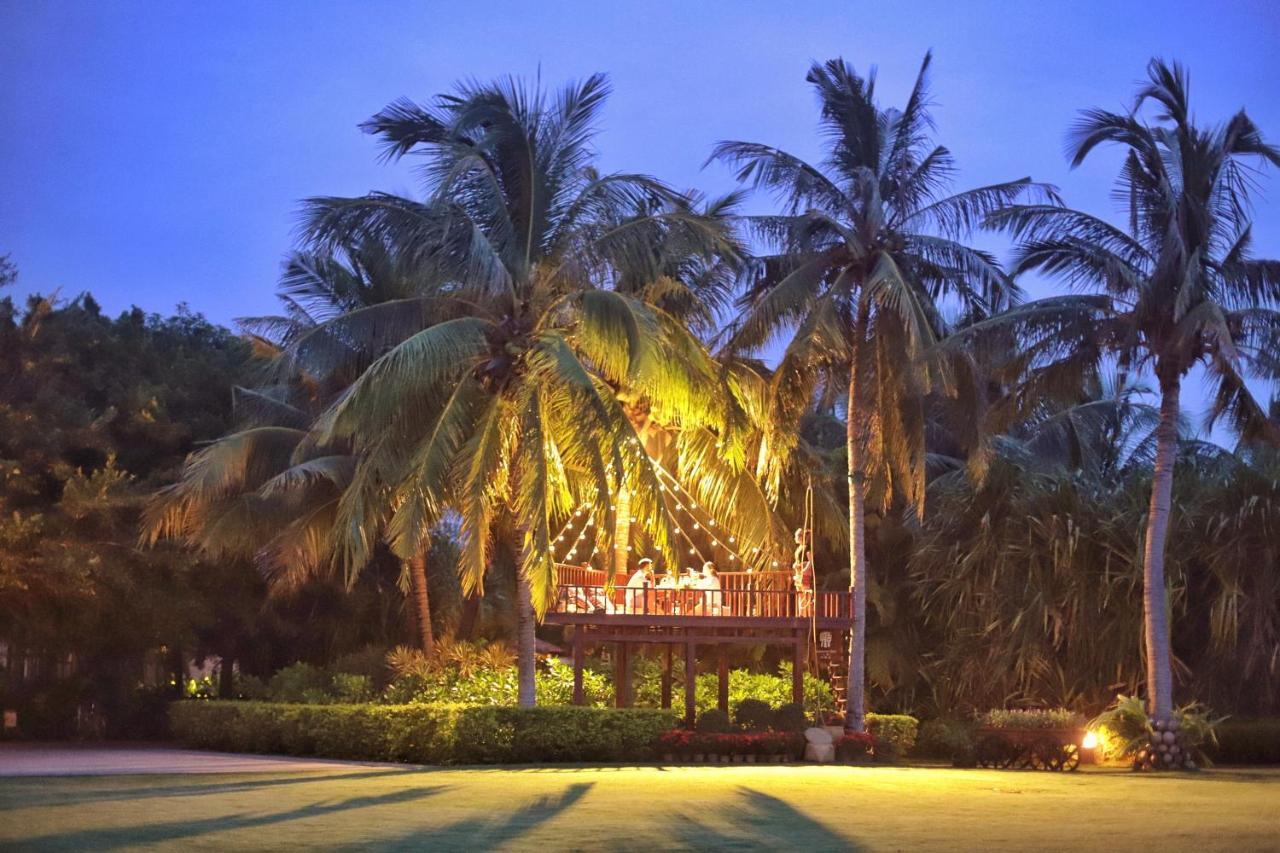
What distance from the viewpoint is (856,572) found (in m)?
24.9

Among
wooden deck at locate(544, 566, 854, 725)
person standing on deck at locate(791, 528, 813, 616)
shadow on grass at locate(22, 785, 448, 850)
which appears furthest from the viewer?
person standing on deck at locate(791, 528, 813, 616)

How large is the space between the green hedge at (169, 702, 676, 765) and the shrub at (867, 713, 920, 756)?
4304 mm

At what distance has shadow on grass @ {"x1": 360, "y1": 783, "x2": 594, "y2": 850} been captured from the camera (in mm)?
11214

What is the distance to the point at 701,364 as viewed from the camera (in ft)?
71.9

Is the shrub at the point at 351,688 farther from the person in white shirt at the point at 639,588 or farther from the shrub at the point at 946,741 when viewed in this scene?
the shrub at the point at 946,741

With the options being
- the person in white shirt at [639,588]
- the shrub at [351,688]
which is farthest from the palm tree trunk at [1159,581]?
the shrub at [351,688]

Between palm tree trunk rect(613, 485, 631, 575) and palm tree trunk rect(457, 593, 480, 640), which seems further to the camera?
palm tree trunk rect(457, 593, 480, 640)

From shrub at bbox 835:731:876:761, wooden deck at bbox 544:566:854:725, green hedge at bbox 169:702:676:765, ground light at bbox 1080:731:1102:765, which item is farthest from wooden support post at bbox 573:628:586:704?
ground light at bbox 1080:731:1102:765

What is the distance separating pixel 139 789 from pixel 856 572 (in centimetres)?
1247

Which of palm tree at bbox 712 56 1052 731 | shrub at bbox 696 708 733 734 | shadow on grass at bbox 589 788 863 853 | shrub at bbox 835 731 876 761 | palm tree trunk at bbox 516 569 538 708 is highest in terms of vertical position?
palm tree at bbox 712 56 1052 731

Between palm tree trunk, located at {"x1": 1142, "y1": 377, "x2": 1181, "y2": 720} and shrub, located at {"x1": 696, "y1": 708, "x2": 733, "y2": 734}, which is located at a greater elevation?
palm tree trunk, located at {"x1": 1142, "y1": 377, "x2": 1181, "y2": 720}

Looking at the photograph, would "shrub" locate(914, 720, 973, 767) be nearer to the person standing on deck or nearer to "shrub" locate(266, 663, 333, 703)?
the person standing on deck

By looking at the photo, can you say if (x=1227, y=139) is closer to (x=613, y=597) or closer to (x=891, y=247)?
(x=891, y=247)

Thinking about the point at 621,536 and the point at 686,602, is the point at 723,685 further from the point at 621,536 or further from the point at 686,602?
the point at 621,536
